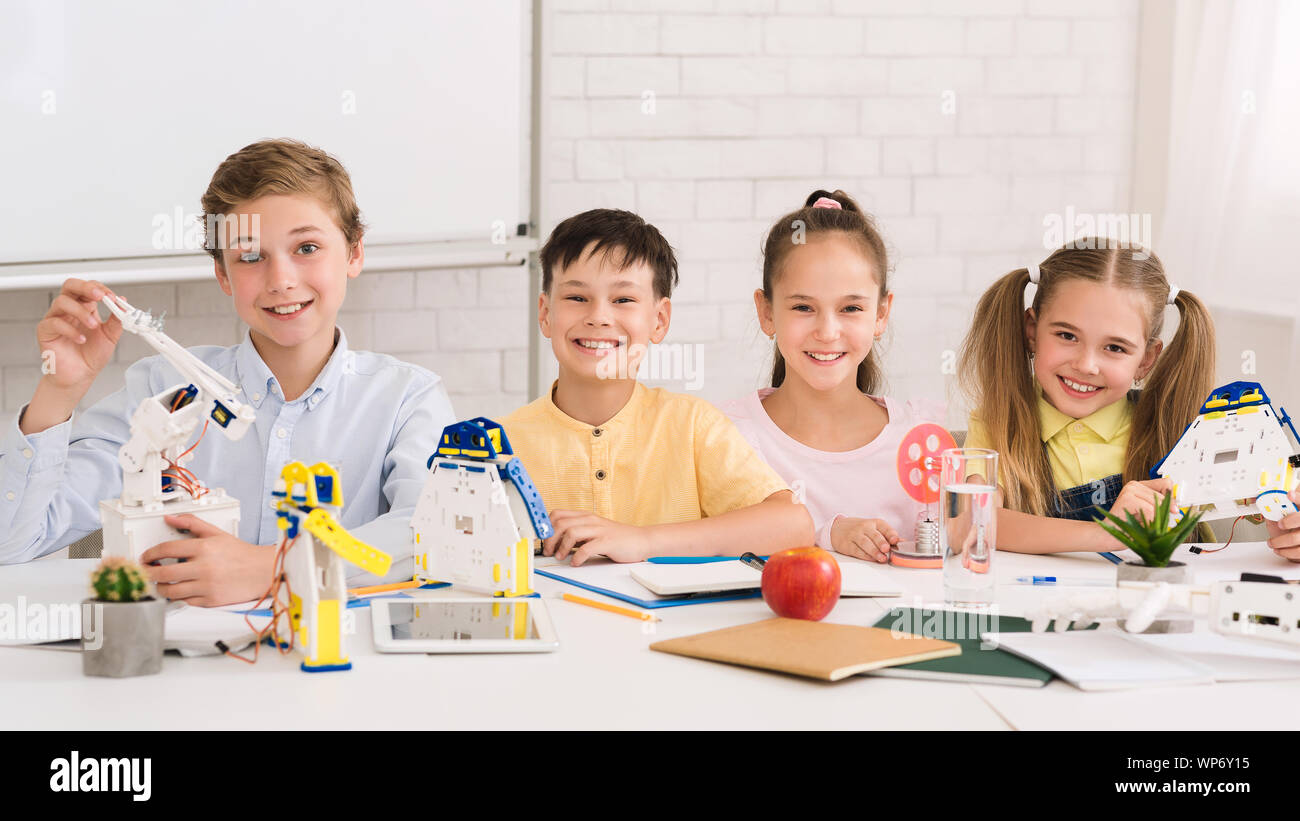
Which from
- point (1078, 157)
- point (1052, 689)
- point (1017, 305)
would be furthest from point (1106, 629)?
point (1078, 157)

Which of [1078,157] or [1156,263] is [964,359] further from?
[1078,157]

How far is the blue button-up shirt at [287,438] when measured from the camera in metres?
1.71

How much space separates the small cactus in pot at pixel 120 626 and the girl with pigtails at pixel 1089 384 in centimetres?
130

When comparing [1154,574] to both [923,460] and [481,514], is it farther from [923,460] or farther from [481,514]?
[481,514]

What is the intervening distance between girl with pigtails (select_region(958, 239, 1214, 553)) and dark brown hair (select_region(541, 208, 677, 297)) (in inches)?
23.1

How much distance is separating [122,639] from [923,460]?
1273 millimetres

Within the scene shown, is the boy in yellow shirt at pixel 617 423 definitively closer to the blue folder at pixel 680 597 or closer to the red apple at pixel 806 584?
the blue folder at pixel 680 597

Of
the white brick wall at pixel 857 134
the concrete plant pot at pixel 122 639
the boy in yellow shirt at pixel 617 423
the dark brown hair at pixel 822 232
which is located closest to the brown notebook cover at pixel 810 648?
the concrete plant pot at pixel 122 639

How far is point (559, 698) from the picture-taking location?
42.1 inches

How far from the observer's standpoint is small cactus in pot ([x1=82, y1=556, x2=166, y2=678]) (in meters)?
1.10

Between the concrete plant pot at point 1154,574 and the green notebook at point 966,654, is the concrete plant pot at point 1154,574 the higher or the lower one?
the higher one

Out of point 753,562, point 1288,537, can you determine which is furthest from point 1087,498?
point 753,562
